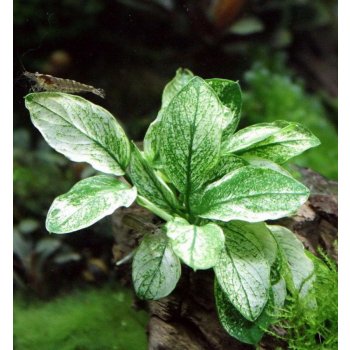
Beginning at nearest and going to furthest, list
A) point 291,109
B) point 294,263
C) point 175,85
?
1. point 294,263
2. point 175,85
3. point 291,109

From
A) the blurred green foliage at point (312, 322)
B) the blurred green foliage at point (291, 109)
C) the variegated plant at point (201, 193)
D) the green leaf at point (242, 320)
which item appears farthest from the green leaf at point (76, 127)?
the blurred green foliage at point (291, 109)

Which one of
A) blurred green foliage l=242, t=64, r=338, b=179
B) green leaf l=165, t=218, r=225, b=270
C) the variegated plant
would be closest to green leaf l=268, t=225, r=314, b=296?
the variegated plant

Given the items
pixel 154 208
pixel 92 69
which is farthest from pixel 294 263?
pixel 92 69

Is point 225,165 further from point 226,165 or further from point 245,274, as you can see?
point 245,274

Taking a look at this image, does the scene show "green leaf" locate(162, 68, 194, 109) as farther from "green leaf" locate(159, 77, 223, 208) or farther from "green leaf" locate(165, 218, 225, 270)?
"green leaf" locate(165, 218, 225, 270)

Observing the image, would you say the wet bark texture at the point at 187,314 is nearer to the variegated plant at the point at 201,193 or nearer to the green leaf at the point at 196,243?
the variegated plant at the point at 201,193

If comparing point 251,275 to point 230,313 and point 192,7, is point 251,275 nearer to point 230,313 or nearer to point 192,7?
point 230,313
